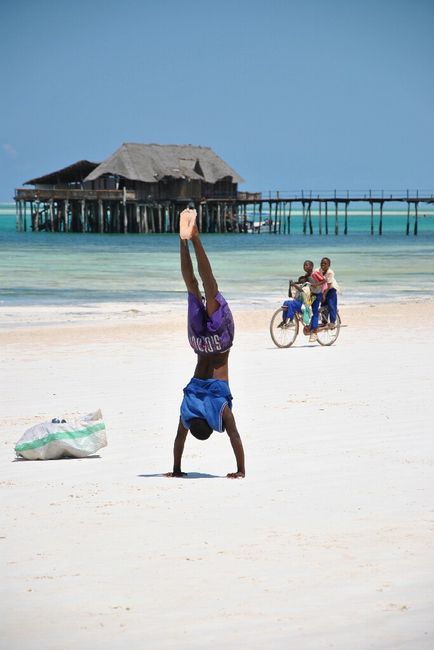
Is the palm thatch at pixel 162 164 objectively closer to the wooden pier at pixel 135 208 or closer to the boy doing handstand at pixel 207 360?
the wooden pier at pixel 135 208

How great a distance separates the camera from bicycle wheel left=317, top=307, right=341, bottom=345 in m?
14.3

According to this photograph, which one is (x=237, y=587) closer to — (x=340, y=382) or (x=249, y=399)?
(x=249, y=399)

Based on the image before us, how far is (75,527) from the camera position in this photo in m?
5.52

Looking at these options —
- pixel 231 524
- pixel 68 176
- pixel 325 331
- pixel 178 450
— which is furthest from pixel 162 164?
pixel 231 524

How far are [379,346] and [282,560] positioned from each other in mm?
9185

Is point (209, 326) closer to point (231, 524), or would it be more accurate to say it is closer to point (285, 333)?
point (231, 524)

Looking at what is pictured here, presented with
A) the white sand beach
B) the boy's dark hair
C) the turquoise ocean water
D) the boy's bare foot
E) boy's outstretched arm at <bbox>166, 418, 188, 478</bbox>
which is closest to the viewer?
the white sand beach

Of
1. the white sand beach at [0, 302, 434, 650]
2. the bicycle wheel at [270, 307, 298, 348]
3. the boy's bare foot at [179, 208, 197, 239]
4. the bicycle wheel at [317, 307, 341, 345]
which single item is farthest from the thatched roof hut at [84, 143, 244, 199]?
the boy's bare foot at [179, 208, 197, 239]

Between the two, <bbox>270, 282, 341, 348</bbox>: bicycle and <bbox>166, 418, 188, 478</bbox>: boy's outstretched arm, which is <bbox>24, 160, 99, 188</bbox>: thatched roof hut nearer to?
<bbox>270, 282, 341, 348</bbox>: bicycle

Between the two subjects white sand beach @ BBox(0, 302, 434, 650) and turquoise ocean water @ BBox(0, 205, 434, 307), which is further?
turquoise ocean water @ BBox(0, 205, 434, 307)

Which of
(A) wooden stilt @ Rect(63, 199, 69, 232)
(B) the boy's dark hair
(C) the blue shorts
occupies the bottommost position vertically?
(A) wooden stilt @ Rect(63, 199, 69, 232)

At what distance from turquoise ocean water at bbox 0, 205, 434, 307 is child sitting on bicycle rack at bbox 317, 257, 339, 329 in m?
10.6

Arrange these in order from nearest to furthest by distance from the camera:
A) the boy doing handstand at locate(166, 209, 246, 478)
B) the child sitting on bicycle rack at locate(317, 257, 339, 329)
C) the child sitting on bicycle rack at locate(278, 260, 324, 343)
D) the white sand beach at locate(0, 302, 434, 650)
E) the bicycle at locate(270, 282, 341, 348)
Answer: the white sand beach at locate(0, 302, 434, 650) → the boy doing handstand at locate(166, 209, 246, 478) → the bicycle at locate(270, 282, 341, 348) → the child sitting on bicycle rack at locate(278, 260, 324, 343) → the child sitting on bicycle rack at locate(317, 257, 339, 329)

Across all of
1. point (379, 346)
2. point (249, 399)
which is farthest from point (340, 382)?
point (379, 346)
